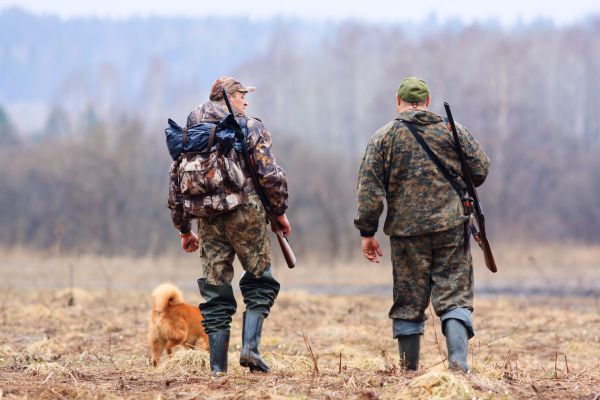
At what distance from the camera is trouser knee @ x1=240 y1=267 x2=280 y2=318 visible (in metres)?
6.08

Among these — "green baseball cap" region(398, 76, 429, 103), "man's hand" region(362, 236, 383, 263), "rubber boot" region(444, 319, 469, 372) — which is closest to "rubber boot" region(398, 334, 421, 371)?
"rubber boot" region(444, 319, 469, 372)

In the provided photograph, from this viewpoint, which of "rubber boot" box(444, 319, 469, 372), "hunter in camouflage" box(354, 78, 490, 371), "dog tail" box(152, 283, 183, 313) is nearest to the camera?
"rubber boot" box(444, 319, 469, 372)

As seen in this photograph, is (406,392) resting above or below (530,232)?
below

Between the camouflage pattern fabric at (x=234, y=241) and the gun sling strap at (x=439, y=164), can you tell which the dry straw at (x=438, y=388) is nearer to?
the gun sling strap at (x=439, y=164)

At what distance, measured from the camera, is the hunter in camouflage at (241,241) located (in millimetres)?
5941

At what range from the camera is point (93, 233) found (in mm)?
38469

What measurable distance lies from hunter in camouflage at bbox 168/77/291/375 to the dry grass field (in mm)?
285

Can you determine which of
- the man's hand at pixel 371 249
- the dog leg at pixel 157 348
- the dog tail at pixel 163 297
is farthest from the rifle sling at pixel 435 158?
the dog leg at pixel 157 348

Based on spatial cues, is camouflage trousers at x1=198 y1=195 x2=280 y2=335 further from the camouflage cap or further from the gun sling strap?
the gun sling strap

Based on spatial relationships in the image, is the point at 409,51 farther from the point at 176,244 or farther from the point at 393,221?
the point at 393,221

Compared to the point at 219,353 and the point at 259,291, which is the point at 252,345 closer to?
the point at 219,353

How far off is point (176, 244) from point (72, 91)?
4983 centimetres

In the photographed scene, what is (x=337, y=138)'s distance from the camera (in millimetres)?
61031

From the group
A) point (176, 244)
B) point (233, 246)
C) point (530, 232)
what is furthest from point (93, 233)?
point (233, 246)
